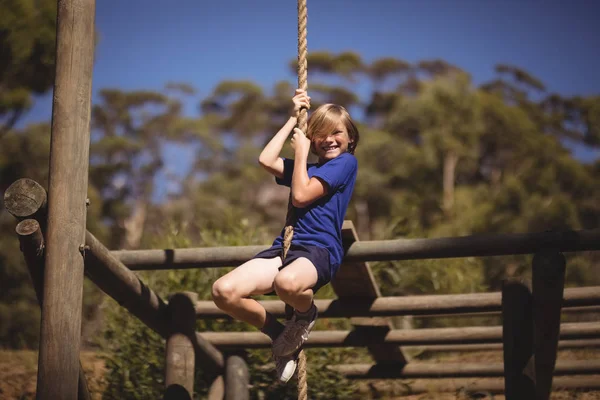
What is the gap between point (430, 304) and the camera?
5.11 metres

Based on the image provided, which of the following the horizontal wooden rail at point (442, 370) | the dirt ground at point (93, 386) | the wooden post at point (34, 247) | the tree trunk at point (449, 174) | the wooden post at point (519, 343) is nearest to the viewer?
the wooden post at point (34, 247)

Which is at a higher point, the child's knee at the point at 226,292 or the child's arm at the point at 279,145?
the child's arm at the point at 279,145

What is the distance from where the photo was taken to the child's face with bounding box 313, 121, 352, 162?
160 inches

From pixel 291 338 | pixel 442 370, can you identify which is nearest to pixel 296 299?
pixel 291 338

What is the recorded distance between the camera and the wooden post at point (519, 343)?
427 cm

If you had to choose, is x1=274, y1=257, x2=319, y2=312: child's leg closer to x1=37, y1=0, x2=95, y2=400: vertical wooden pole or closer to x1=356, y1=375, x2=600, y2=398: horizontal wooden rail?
x1=37, y1=0, x2=95, y2=400: vertical wooden pole

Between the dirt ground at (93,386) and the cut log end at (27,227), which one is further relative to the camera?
the dirt ground at (93,386)

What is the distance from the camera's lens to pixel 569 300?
5.07m

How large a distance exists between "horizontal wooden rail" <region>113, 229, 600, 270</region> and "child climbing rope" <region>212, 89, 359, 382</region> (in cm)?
55

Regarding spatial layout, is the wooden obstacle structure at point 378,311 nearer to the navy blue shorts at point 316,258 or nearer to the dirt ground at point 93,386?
the dirt ground at point 93,386

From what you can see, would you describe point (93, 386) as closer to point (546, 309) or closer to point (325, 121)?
point (325, 121)

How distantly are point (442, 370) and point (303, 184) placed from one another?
130 inches

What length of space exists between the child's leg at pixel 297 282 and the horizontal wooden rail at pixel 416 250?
0.84 m

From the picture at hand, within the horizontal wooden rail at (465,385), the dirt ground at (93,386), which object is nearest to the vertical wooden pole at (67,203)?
the dirt ground at (93,386)
